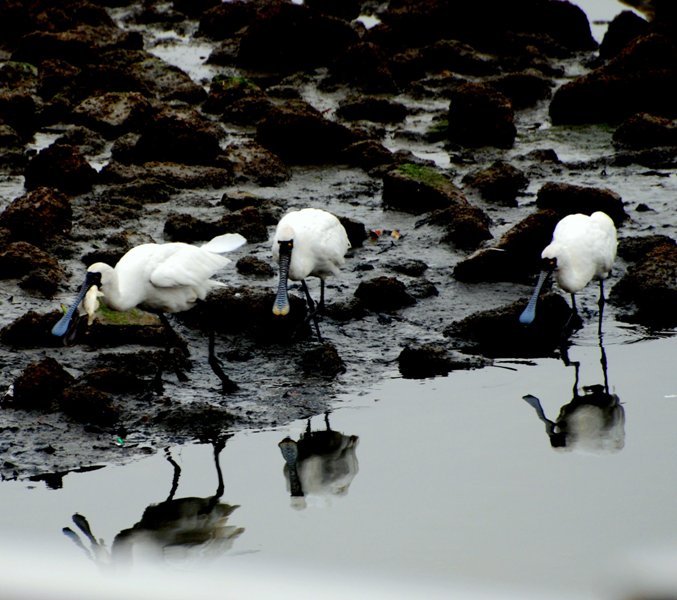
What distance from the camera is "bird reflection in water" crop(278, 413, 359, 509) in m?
5.52

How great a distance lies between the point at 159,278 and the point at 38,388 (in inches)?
42.2

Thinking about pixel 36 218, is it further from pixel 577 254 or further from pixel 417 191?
pixel 577 254

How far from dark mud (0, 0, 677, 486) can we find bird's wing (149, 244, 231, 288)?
0.38m

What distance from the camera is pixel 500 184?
11391mm

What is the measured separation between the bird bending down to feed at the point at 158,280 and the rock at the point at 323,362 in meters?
0.58

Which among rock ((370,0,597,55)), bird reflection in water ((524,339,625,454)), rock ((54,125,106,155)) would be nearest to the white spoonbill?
bird reflection in water ((524,339,625,454))

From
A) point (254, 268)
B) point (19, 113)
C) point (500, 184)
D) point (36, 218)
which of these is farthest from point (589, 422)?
point (19, 113)

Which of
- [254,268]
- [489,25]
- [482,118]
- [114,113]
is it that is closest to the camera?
[254,268]

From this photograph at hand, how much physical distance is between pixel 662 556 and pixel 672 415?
19.7 feet

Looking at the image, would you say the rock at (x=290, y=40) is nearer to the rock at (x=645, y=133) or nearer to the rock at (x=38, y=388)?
the rock at (x=645, y=133)

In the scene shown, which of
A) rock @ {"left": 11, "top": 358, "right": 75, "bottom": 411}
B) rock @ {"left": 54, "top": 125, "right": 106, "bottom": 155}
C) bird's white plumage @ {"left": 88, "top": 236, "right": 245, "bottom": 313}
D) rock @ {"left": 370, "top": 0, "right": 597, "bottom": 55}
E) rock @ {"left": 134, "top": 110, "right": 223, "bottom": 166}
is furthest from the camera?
rock @ {"left": 370, "top": 0, "right": 597, "bottom": 55}

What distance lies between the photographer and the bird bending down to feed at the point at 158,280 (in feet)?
21.5

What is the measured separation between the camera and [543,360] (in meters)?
7.62

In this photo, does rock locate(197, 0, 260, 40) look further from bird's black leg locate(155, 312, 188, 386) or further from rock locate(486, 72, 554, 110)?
bird's black leg locate(155, 312, 188, 386)
